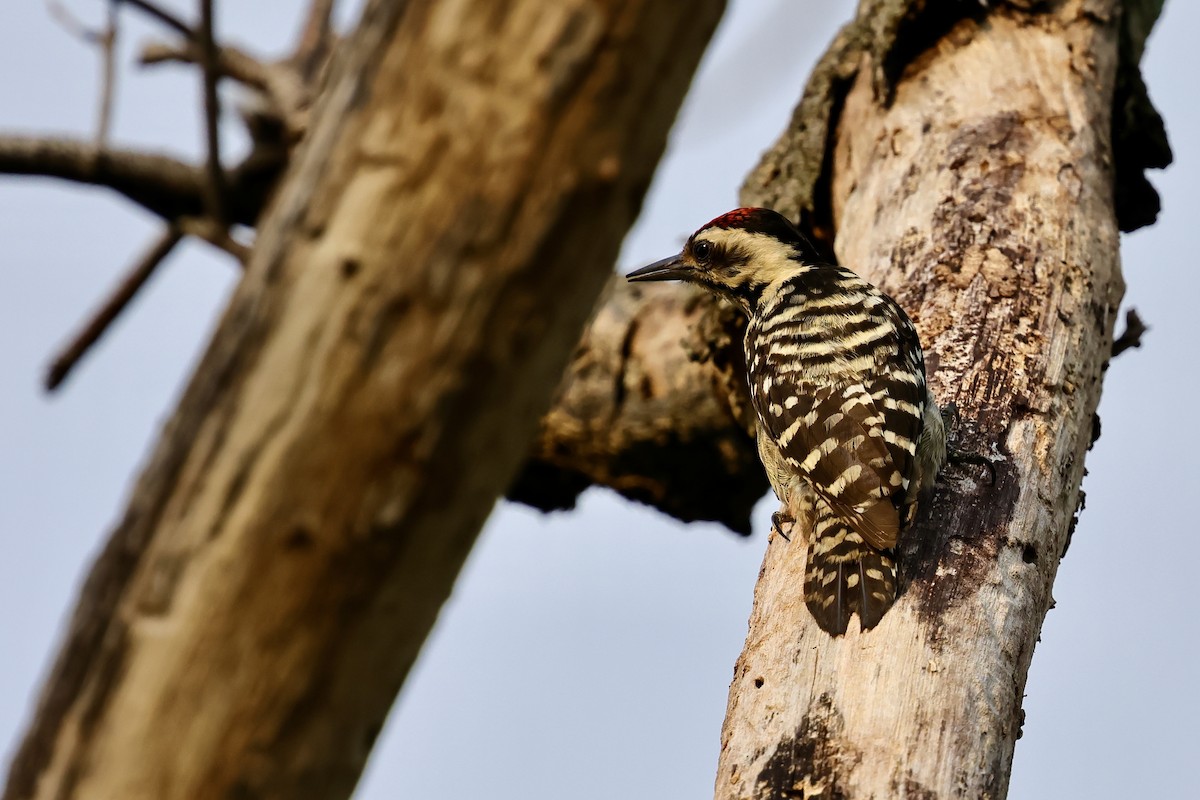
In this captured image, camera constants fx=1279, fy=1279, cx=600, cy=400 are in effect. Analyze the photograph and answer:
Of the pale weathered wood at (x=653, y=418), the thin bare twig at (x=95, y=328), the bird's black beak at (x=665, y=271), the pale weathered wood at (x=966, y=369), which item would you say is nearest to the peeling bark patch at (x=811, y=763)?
the pale weathered wood at (x=966, y=369)

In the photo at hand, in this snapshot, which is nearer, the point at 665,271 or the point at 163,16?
the point at 163,16

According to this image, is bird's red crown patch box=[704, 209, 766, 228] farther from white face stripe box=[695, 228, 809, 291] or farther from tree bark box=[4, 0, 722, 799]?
tree bark box=[4, 0, 722, 799]

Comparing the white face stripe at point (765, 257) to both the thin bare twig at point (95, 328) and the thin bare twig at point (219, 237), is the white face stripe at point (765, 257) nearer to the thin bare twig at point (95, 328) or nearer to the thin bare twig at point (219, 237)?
the thin bare twig at point (95, 328)

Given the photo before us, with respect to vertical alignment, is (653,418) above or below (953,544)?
above

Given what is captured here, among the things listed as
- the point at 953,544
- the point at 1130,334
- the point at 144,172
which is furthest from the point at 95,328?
the point at 1130,334

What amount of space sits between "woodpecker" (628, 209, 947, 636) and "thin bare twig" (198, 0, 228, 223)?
1788 millimetres

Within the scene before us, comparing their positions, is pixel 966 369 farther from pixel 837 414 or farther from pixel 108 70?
pixel 108 70

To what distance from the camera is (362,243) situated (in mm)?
1472

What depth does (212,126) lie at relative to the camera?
2.02m

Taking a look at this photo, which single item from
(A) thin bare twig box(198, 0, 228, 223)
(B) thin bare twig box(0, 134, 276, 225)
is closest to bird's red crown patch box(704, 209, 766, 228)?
(B) thin bare twig box(0, 134, 276, 225)

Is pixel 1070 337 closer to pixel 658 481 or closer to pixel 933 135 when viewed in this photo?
pixel 933 135

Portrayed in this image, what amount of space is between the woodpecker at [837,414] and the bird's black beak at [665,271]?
0.29 m

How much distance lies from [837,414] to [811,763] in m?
1.61

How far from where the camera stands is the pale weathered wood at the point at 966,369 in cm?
282
